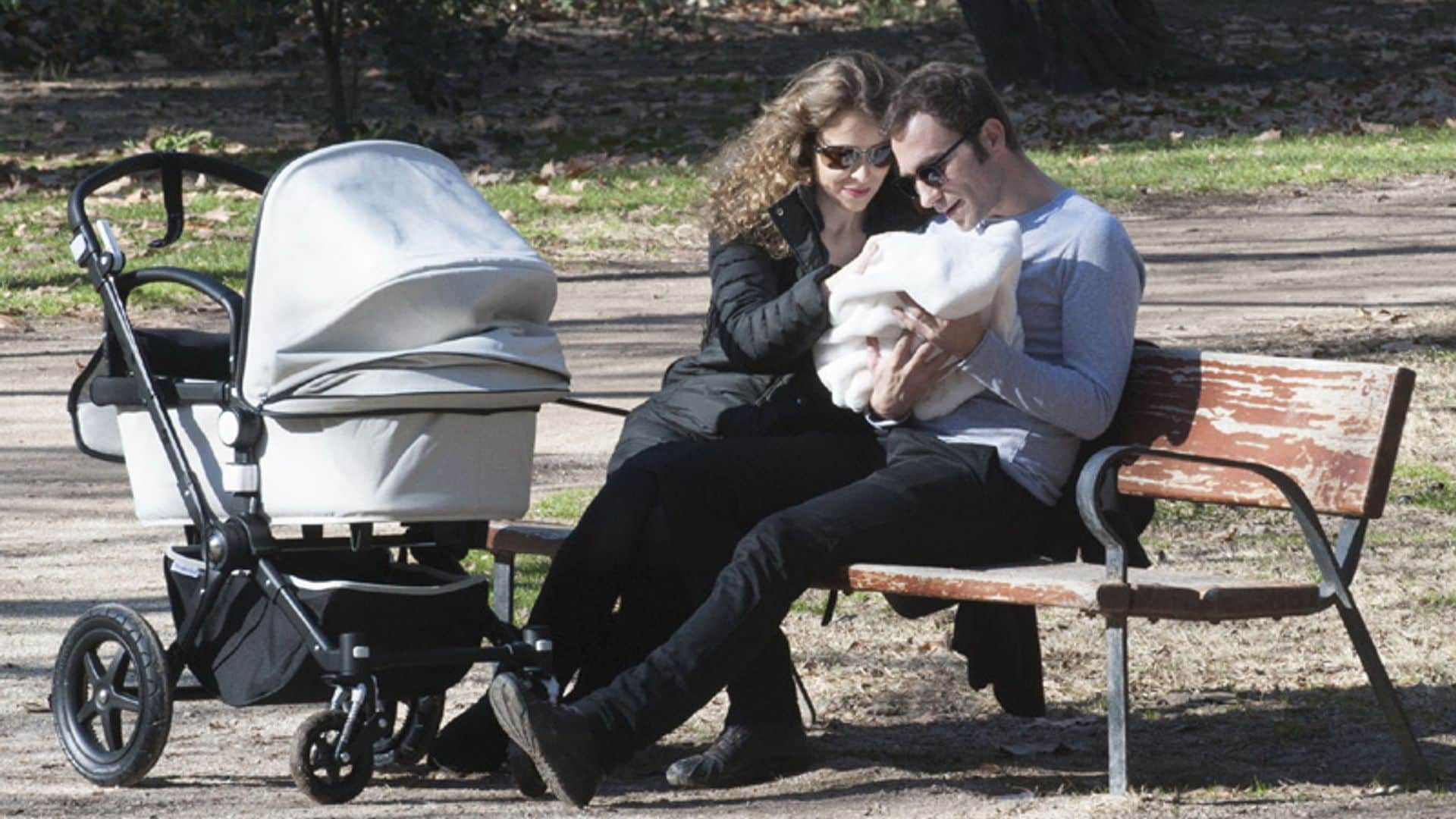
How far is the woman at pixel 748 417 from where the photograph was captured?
4414 mm

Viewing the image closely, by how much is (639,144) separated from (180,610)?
38.3ft

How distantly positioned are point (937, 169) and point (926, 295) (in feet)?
1.32

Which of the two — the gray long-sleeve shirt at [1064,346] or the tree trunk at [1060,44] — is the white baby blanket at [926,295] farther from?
the tree trunk at [1060,44]

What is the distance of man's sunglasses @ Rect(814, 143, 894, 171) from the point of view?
4.72 m

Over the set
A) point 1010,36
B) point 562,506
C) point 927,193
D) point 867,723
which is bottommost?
point 1010,36

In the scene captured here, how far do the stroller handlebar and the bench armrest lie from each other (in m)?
1.66

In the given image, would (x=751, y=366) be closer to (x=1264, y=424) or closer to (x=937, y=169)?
(x=937, y=169)

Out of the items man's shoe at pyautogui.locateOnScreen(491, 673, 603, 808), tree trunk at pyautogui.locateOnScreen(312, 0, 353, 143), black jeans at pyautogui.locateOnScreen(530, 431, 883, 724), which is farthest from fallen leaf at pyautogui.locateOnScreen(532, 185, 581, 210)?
man's shoe at pyautogui.locateOnScreen(491, 673, 603, 808)

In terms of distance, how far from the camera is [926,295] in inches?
166

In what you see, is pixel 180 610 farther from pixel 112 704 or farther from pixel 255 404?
pixel 255 404

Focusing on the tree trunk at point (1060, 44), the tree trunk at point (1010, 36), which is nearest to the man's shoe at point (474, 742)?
the tree trunk at point (1060, 44)

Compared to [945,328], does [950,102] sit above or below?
above

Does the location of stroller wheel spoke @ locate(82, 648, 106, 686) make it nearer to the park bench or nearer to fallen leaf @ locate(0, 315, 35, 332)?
the park bench

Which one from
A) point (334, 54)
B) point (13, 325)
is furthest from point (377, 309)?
point (334, 54)
